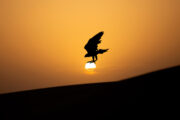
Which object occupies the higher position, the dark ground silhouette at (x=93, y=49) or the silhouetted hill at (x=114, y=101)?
the dark ground silhouette at (x=93, y=49)

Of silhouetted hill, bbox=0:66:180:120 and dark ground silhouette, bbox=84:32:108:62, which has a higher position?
dark ground silhouette, bbox=84:32:108:62

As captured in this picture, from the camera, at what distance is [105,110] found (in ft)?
10.4

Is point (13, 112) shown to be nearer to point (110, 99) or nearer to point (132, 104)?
point (110, 99)

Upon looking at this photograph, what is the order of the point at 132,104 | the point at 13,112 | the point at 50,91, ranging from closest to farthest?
1. the point at 132,104
2. the point at 13,112
3. the point at 50,91

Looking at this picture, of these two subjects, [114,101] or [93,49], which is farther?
[114,101]

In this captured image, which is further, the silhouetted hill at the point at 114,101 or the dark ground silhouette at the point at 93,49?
the silhouetted hill at the point at 114,101

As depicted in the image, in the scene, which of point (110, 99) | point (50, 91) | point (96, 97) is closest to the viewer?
point (110, 99)

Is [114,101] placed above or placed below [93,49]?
below

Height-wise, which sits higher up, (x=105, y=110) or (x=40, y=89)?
(x=40, y=89)

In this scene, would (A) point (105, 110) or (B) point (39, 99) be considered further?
(B) point (39, 99)

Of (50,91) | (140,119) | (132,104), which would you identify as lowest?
(140,119)

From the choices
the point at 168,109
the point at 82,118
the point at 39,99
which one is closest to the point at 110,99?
the point at 82,118

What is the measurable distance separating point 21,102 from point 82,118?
2.30 metres

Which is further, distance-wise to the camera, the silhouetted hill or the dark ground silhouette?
the silhouetted hill
